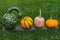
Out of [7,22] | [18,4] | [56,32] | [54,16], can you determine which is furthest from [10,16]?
[18,4]

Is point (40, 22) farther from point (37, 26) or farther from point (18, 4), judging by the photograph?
point (18, 4)

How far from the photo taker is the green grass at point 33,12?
210 inches

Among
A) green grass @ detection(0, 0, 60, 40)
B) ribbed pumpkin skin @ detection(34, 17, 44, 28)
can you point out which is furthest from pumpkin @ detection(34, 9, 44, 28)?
green grass @ detection(0, 0, 60, 40)

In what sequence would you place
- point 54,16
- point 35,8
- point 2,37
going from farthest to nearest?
point 35,8 < point 54,16 < point 2,37

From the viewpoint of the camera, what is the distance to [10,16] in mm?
5457

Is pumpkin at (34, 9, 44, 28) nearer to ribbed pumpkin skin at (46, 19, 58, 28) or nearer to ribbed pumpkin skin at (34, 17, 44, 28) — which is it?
ribbed pumpkin skin at (34, 17, 44, 28)

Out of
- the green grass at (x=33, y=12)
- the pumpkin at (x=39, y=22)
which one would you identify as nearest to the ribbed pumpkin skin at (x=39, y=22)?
the pumpkin at (x=39, y=22)

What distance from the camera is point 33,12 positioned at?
6.89 meters

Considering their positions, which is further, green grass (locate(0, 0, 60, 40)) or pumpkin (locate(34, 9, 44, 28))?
pumpkin (locate(34, 9, 44, 28))

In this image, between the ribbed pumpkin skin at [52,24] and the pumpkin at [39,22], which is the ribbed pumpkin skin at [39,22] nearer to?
the pumpkin at [39,22]

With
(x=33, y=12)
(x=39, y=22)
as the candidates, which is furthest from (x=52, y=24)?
(x=33, y=12)

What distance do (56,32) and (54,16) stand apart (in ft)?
3.85

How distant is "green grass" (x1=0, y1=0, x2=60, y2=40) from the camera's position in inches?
210

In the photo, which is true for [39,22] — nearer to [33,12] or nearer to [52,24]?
[52,24]
